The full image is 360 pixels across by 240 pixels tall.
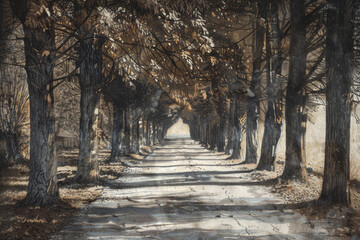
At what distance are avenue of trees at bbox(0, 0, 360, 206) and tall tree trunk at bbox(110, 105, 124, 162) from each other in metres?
0.06

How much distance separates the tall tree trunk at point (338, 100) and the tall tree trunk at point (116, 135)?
14.6 m

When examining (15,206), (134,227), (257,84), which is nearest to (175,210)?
(134,227)

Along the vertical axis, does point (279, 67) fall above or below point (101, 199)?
above

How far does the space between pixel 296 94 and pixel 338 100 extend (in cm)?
394

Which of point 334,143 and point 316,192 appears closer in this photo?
point 334,143

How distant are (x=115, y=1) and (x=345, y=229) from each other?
23.4ft

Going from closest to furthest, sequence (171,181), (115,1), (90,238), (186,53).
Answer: (90,238) < (115,1) < (186,53) < (171,181)

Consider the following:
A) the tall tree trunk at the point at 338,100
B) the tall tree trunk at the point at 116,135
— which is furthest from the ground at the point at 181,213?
the tall tree trunk at the point at 116,135

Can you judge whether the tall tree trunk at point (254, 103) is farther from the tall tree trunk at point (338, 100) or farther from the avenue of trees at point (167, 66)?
the tall tree trunk at point (338, 100)

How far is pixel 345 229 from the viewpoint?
7.54 m

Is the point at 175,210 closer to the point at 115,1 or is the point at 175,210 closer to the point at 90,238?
the point at 90,238

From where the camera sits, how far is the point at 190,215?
8609 mm

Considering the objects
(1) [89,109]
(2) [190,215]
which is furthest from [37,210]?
(1) [89,109]

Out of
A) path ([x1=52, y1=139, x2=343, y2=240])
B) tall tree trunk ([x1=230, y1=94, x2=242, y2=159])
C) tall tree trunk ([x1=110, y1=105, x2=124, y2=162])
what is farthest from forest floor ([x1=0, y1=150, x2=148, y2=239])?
tall tree trunk ([x1=230, y1=94, x2=242, y2=159])
